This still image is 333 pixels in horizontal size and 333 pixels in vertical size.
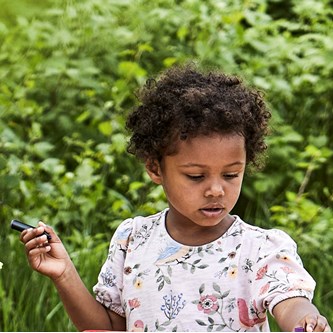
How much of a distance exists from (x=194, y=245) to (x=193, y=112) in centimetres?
30

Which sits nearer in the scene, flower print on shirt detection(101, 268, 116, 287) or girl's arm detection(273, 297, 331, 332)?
girl's arm detection(273, 297, 331, 332)

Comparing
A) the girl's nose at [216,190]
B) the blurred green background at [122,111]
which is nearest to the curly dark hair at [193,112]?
the girl's nose at [216,190]

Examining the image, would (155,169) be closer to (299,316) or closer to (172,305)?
(172,305)

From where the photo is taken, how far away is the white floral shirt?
8.23 ft

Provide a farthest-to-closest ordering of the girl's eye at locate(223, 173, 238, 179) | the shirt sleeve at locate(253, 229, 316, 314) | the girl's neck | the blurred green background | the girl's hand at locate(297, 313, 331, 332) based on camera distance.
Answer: the blurred green background
the girl's neck
the girl's eye at locate(223, 173, 238, 179)
the shirt sleeve at locate(253, 229, 316, 314)
the girl's hand at locate(297, 313, 331, 332)

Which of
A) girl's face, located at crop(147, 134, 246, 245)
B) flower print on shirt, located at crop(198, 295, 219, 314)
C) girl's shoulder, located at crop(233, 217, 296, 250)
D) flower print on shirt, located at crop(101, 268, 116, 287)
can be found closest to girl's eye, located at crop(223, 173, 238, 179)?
girl's face, located at crop(147, 134, 246, 245)

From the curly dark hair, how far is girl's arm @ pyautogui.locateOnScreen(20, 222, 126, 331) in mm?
312

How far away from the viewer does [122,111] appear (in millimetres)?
4984

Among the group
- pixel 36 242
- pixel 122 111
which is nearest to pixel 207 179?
pixel 36 242

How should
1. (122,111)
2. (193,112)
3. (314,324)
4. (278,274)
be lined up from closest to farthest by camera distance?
1. (314,324)
2. (278,274)
3. (193,112)
4. (122,111)

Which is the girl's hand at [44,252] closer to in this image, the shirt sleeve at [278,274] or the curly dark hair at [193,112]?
the curly dark hair at [193,112]

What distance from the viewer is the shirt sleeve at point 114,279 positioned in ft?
9.05

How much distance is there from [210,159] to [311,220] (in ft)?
7.14

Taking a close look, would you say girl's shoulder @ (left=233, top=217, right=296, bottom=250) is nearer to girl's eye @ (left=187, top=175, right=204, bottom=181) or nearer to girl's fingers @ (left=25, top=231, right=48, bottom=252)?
girl's eye @ (left=187, top=175, right=204, bottom=181)
